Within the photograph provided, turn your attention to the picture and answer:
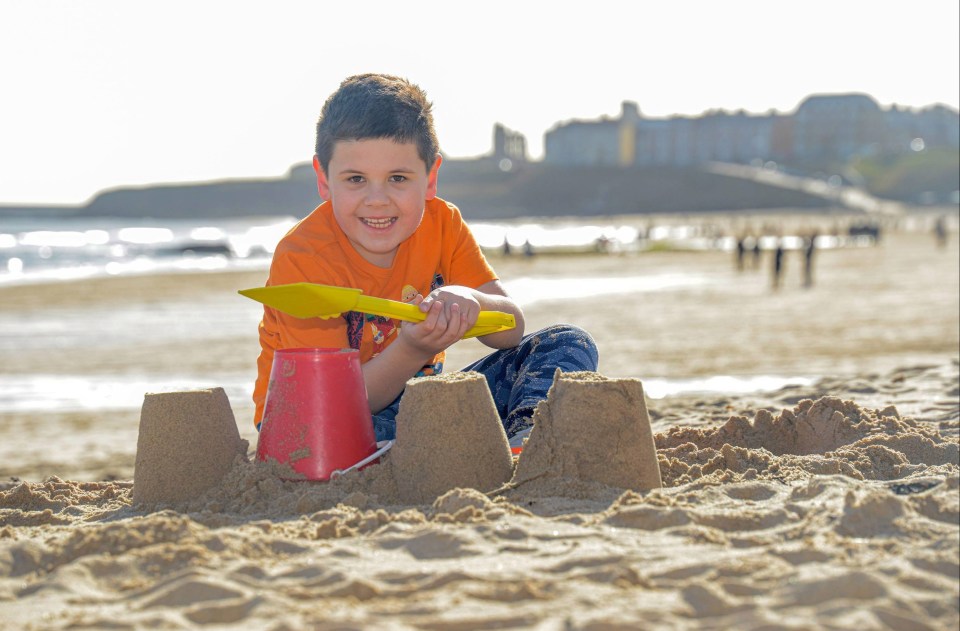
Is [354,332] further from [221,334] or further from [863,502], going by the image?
[221,334]

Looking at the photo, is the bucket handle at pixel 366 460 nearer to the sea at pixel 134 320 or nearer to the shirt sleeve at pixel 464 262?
the shirt sleeve at pixel 464 262

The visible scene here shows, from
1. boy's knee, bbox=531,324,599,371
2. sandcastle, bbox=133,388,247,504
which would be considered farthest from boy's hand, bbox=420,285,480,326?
sandcastle, bbox=133,388,247,504

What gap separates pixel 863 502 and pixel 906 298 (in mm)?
14800

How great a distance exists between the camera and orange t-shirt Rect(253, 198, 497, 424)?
3271 millimetres

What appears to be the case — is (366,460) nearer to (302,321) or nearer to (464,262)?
(302,321)

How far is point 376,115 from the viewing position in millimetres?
3133

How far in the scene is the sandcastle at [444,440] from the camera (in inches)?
113

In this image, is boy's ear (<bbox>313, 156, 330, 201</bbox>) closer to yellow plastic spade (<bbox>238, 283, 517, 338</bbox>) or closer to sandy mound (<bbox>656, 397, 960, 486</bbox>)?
yellow plastic spade (<bbox>238, 283, 517, 338</bbox>)

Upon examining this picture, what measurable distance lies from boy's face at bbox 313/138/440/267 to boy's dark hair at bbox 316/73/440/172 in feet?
0.10

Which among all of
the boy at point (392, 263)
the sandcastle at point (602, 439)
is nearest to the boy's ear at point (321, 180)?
the boy at point (392, 263)

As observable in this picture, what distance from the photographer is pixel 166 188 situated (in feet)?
473

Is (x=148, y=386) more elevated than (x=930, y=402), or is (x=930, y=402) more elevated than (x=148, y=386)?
(x=930, y=402)

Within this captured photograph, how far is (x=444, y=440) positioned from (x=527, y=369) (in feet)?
2.45

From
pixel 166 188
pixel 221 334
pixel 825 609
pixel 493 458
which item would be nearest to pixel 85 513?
pixel 493 458
